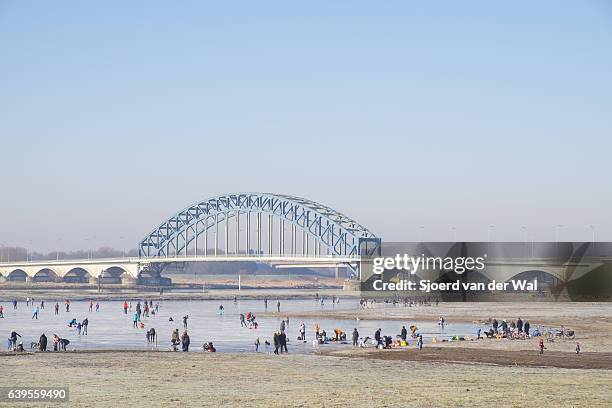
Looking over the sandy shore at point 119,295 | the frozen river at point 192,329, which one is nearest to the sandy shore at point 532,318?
the frozen river at point 192,329

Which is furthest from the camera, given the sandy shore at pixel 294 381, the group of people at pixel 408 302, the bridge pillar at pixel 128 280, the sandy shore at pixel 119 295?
the bridge pillar at pixel 128 280

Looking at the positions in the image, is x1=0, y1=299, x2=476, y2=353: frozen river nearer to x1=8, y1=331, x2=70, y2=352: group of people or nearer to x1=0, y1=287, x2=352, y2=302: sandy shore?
x1=8, y1=331, x2=70, y2=352: group of people

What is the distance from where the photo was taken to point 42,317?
78.8m

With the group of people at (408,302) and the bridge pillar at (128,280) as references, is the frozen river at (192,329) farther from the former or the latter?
the bridge pillar at (128,280)

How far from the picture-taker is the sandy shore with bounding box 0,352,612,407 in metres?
27.3

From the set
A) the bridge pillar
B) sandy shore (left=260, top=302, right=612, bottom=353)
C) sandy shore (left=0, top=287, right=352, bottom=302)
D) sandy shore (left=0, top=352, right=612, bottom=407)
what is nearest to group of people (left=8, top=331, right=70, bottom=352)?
sandy shore (left=0, top=352, right=612, bottom=407)

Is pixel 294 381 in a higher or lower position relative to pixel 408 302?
lower

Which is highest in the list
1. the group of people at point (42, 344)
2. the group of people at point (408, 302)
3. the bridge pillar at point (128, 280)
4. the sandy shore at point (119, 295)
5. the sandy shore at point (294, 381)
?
the bridge pillar at point (128, 280)

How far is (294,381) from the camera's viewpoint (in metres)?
32.4

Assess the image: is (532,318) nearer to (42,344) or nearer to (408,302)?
(408,302)

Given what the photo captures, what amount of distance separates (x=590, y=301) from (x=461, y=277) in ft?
52.9

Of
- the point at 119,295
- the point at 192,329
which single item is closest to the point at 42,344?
the point at 192,329

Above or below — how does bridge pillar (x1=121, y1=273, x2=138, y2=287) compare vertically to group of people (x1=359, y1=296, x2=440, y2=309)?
above

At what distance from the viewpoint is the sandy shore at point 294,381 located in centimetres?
2733
